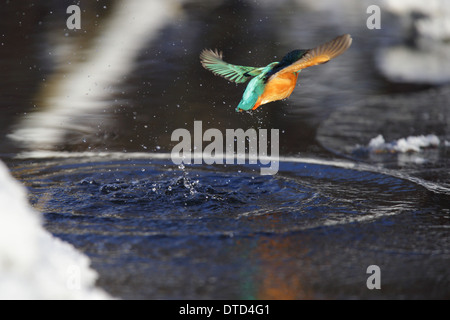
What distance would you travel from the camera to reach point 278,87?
2270mm

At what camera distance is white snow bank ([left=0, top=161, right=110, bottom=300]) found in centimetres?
164

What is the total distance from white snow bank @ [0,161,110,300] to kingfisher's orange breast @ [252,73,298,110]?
2.79ft

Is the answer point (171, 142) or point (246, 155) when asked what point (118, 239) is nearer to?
point (246, 155)

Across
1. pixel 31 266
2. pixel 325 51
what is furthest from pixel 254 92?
pixel 31 266

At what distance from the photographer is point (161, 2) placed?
247 inches

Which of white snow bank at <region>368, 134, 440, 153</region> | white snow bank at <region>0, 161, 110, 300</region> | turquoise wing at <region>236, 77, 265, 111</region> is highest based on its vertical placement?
turquoise wing at <region>236, 77, 265, 111</region>

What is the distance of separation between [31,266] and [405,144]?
9.67 ft

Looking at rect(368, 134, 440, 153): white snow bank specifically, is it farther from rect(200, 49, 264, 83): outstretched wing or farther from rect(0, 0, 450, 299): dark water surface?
rect(200, 49, 264, 83): outstretched wing

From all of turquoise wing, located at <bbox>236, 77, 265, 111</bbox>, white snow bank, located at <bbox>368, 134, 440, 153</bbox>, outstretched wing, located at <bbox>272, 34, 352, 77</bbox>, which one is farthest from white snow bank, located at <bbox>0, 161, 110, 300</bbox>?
white snow bank, located at <bbox>368, 134, 440, 153</bbox>

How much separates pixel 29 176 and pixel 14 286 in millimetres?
1779

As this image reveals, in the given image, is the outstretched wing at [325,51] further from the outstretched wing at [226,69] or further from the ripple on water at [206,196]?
the ripple on water at [206,196]

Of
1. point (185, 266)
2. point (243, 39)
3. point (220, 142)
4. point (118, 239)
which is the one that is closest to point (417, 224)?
point (185, 266)

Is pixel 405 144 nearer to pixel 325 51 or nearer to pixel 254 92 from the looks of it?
pixel 254 92

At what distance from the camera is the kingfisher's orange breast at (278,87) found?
7.34ft
